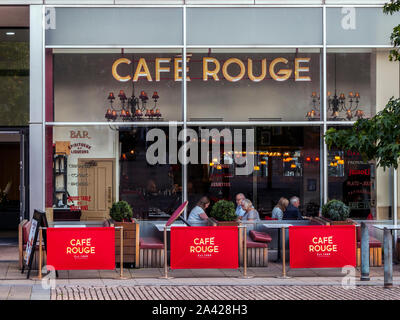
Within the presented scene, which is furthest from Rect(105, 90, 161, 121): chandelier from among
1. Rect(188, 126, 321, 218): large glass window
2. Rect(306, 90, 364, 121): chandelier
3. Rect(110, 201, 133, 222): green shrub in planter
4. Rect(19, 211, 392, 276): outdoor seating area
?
Rect(306, 90, 364, 121): chandelier

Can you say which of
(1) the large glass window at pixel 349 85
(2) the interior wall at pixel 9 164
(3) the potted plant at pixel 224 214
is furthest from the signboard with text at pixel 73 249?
(2) the interior wall at pixel 9 164

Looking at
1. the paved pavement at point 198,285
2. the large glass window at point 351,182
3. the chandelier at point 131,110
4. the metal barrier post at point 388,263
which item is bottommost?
the paved pavement at point 198,285

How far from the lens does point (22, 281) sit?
11969mm

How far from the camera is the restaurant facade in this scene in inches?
605

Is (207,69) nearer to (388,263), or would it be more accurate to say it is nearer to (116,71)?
(116,71)

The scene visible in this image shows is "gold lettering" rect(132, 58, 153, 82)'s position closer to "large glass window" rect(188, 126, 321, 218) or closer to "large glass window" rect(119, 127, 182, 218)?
"large glass window" rect(119, 127, 182, 218)

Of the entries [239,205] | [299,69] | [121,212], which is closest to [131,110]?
[121,212]

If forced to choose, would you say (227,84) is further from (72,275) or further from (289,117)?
(72,275)

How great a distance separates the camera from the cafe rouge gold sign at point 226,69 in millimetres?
15555

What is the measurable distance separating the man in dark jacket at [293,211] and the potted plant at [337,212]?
885 mm

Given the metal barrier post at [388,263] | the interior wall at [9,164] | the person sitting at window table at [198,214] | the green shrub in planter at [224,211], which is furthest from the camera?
the interior wall at [9,164]

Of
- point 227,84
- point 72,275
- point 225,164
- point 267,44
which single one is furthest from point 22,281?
point 267,44

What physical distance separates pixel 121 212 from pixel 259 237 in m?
2.92

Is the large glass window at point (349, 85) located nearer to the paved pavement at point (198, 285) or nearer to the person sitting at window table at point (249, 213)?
the person sitting at window table at point (249, 213)
